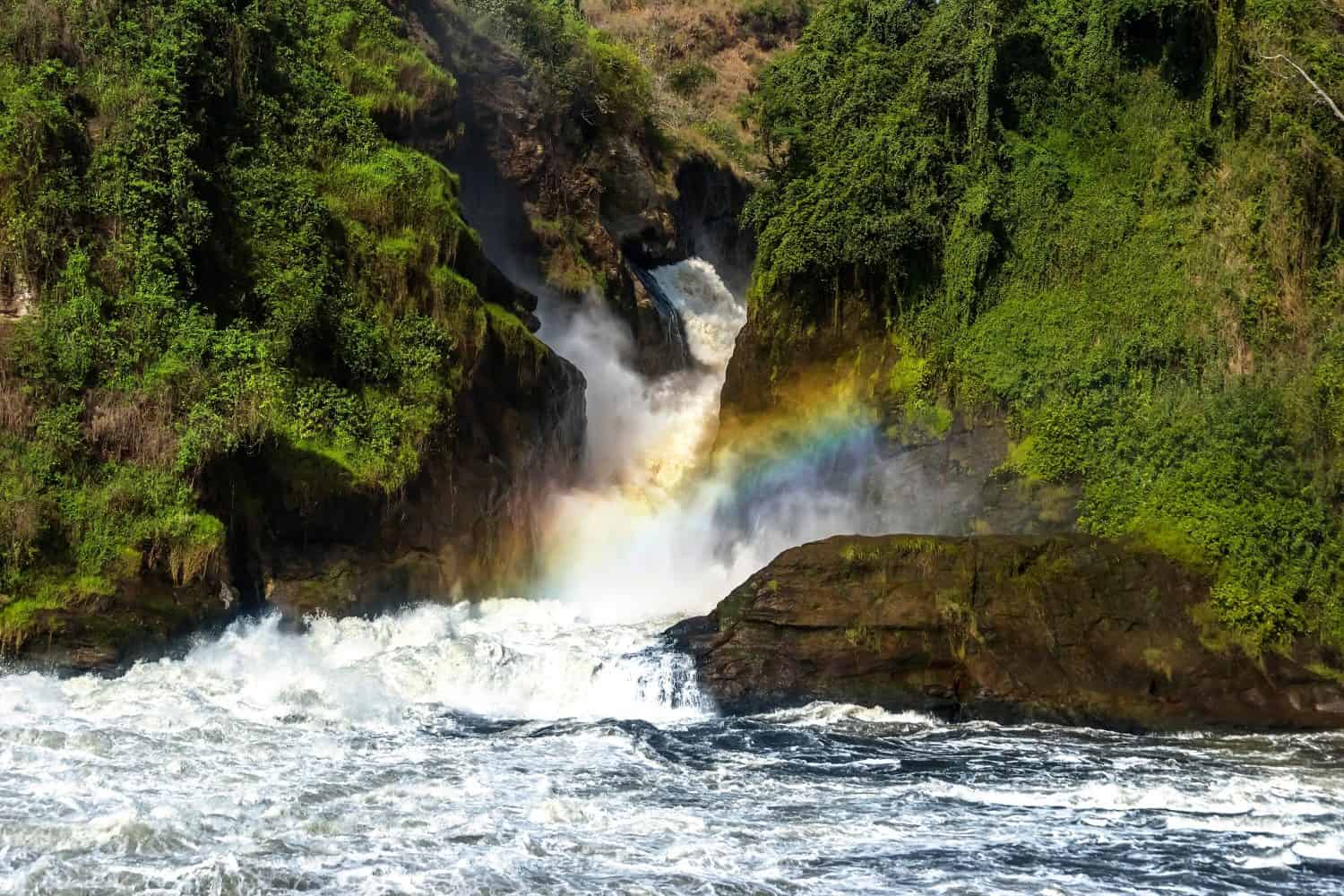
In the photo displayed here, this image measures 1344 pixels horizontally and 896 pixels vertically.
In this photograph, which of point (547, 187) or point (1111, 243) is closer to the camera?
point (1111, 243)

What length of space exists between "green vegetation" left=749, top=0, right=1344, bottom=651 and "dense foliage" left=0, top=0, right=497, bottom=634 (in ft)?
27.4

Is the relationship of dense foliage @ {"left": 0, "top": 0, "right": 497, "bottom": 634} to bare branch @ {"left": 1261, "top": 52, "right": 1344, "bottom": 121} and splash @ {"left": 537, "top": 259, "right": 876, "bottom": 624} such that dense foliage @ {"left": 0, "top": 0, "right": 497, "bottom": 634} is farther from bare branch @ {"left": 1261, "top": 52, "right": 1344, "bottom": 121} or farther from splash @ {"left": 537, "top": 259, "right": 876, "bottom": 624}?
bare branch @ {"left": 1261, "top": 52, "right": 1344, "bottom": 121}

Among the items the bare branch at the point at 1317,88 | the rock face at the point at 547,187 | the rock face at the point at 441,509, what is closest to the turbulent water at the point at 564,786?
the rock face at the point at 441,509

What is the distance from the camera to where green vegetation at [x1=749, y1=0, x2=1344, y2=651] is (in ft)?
60.0

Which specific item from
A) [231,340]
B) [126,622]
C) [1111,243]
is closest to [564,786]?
[126,622]

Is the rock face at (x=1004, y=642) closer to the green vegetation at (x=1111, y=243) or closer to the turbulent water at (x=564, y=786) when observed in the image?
the turbulent water at (x=564, y=786)

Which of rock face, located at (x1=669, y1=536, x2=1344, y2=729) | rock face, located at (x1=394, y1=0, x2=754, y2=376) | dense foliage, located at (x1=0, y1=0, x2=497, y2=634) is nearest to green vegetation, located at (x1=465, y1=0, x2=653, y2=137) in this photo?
rock face, located at (x1=394, y1=0, x2=754, y2=376)

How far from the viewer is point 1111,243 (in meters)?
23.3

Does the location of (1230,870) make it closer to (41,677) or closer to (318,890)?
(318,890)

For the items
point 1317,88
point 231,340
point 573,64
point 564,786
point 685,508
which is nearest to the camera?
point 564,786

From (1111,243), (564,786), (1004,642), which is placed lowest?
(564,786)

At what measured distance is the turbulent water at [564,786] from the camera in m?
10.8

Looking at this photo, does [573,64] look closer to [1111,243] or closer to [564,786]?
[1111,243]

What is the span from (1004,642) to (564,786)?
6.80 metres
